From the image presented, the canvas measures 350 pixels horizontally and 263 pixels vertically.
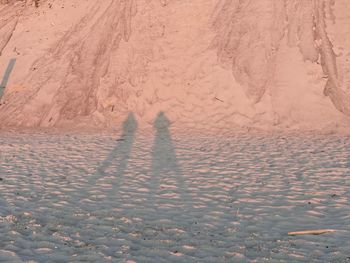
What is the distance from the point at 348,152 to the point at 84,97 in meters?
8.46

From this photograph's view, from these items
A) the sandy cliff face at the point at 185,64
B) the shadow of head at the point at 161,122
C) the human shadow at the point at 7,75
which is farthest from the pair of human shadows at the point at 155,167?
the human shadow at the point at 7,75

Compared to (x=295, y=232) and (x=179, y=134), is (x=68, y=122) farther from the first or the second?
(x=295, y=232)

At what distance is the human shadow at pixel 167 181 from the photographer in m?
6.49

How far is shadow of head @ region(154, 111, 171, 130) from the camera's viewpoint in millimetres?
12789

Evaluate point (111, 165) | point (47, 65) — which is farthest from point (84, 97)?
point (111, 165)

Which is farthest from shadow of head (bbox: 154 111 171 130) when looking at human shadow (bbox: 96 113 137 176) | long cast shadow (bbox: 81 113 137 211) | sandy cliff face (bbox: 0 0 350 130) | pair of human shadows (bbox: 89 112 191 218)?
long cast shadow (bbox: 81 113 137 211)

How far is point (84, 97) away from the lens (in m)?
13.9

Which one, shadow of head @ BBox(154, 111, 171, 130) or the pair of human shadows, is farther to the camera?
shadow of head @ BBox(154, 111, 171, 130)

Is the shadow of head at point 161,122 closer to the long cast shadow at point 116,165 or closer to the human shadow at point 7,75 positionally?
the long cast shadow at point 116,165

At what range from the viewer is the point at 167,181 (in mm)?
7699

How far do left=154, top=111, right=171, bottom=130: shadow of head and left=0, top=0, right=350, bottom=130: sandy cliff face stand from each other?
156 millimetres

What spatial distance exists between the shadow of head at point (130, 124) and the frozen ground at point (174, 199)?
5.10 feet

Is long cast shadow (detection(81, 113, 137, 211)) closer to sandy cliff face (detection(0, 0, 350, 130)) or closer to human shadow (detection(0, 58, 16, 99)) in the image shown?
sandy cliff face (detection(0, 0, 350, 130))

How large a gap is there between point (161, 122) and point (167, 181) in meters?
5.46
